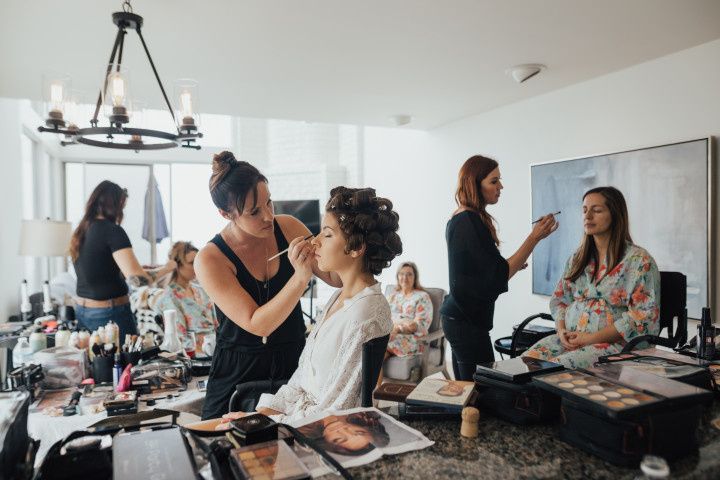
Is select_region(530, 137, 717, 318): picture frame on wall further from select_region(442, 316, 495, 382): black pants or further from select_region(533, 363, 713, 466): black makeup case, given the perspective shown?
select_region(533, 363, 713, 466): black makeup case

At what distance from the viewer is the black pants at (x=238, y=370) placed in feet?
5.58

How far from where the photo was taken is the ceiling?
91.5 inches

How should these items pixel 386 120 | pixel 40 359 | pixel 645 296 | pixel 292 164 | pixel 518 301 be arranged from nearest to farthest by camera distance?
pixel 40 359, pixel 645 296, pixel 518 301, pixel 386 120, pixel 292 164

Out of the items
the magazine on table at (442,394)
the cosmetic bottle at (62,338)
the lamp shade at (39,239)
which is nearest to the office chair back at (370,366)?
the magazine on table at (442,394)

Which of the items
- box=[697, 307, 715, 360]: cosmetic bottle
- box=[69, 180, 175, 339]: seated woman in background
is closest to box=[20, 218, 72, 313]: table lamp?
box=[69, 180, 175, 339]: seated woman in background

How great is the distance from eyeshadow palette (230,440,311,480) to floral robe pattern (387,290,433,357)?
9.63 ft

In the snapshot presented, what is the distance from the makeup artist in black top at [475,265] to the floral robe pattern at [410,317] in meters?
1.54

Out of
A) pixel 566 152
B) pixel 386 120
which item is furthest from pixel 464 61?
pixel 386 120

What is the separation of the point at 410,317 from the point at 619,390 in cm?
311

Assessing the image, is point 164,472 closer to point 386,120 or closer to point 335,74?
point 335,74

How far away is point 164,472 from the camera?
0.80m

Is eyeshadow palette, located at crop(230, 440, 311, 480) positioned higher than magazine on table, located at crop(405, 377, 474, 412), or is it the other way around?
magazine on table, located at crop(405, 377, 474, 412)

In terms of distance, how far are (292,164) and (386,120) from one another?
A: 273 centimetres

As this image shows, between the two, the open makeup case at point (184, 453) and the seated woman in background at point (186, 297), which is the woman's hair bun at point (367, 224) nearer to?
the open makeup case at point (184, 453)
